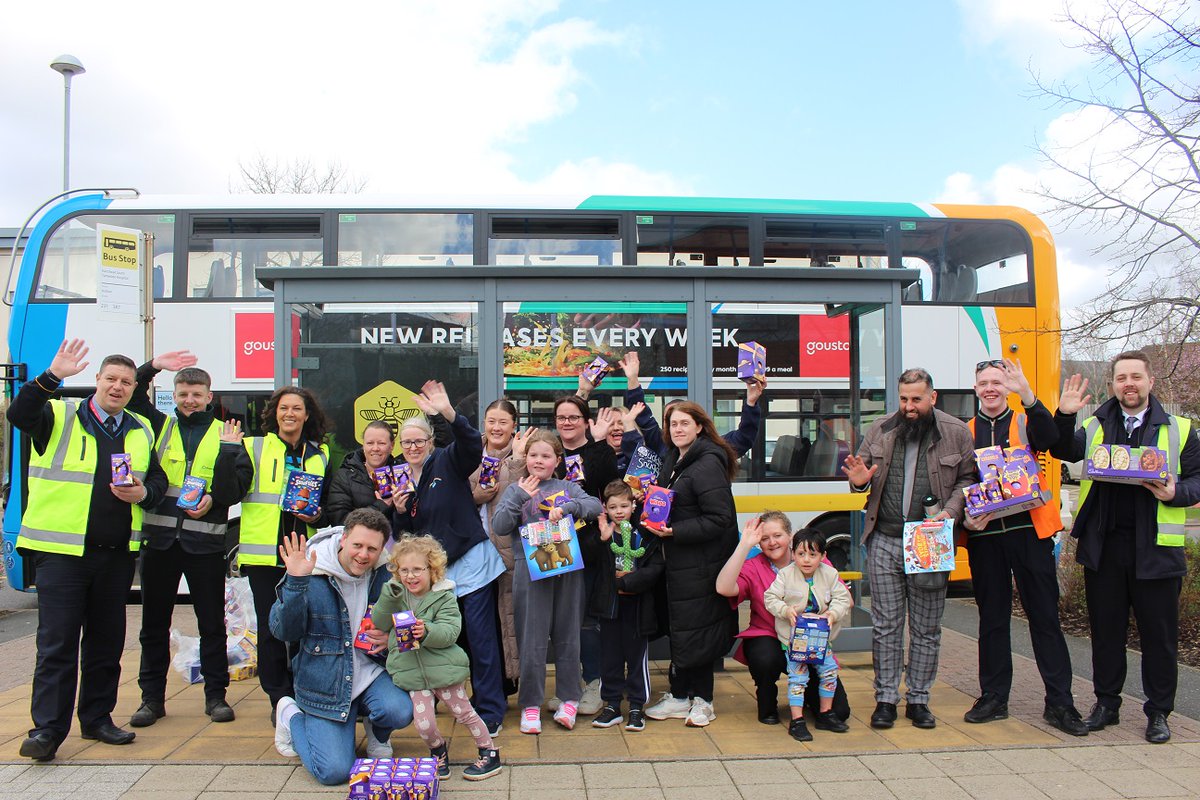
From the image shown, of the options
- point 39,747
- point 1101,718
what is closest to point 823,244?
point 1101,718

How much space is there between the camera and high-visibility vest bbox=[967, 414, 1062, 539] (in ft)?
14.8

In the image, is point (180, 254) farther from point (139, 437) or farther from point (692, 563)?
point (692, 563)

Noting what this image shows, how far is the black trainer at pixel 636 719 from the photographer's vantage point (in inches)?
175

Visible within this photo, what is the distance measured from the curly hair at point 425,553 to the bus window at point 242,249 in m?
5.33

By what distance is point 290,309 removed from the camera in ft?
18.3

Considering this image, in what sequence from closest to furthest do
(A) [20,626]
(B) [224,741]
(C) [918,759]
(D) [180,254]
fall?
(C) [918,759], (B) [224,741], (A) [20,626], (D) [180,254]

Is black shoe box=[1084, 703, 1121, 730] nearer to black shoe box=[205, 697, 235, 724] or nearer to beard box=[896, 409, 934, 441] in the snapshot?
beard box=[896, 409, 934, 441]

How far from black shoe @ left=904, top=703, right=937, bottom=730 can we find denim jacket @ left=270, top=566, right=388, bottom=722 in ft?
9.76

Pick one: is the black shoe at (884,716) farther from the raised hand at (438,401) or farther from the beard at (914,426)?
the raised hand at (438,401)

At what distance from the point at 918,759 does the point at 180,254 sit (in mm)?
7912

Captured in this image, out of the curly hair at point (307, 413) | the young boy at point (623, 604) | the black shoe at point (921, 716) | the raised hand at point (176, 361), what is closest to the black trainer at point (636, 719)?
the young boy at point (623, 604)

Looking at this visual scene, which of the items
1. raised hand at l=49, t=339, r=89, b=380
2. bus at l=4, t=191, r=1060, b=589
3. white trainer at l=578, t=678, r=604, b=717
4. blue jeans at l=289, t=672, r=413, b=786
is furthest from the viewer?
bus at l=4, t=191, r=1060, b=589

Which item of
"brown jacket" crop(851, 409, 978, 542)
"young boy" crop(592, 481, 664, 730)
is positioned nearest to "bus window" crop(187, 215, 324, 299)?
"young boy" crop(592, 481, 664, 730)

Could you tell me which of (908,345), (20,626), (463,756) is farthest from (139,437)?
(908,345)
